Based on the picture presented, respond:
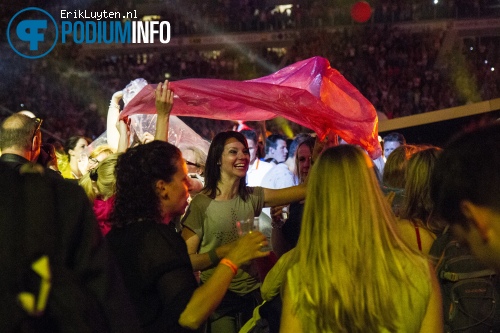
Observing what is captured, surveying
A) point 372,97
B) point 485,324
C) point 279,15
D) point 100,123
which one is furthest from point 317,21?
point 485,324

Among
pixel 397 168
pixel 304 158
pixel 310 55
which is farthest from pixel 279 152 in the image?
pixel 310 55

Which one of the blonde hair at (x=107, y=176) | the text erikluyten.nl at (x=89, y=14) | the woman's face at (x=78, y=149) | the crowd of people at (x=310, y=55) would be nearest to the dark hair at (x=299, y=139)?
the woman's face at (x=78, y=149)

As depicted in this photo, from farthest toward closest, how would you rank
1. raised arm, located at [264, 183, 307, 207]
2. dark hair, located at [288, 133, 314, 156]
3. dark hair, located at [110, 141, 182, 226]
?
dark hair, located at [288, 133, 314, 156], raised arm, located at [264, 183, 307, 207], dark hair, located at [110, 141, 182, 226]

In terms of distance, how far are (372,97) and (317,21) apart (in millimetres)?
5276

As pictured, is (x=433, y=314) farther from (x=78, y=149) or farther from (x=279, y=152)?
(x=279, y=152)

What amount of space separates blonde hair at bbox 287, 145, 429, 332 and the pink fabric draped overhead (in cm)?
251

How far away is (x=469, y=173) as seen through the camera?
1352mm

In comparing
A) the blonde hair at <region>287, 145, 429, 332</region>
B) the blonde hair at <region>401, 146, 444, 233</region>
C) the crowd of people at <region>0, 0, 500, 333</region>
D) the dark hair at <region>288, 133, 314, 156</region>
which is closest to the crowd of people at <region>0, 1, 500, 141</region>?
the dark hair at <region>288, 133, 314, 156</region>

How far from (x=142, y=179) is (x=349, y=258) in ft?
3.18

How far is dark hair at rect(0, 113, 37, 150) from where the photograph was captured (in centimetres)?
373

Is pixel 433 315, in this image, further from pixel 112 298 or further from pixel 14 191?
pixel 14 191

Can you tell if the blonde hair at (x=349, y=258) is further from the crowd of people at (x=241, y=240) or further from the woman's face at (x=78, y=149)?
the woman's face at (x=78, y=149)

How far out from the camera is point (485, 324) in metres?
2.94

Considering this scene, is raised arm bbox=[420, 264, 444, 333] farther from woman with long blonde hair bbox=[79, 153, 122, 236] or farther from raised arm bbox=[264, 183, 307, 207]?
woman with long blonde hair bbox=[79, 153, 122, 236]
